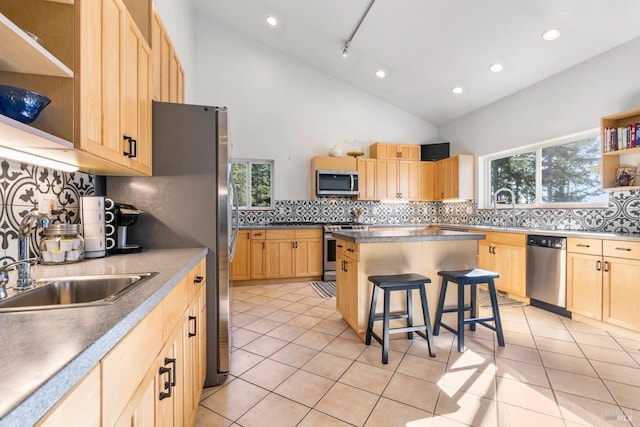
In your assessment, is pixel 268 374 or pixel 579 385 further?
pixel 268 374

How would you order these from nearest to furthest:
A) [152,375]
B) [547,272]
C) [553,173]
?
[152,375]
[547,272]
[553,173]

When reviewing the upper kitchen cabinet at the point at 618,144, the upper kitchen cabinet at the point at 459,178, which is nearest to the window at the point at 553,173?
the upper kitchen cabinet at the point at 618,144

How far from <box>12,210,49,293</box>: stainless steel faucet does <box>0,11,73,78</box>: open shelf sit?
551mm

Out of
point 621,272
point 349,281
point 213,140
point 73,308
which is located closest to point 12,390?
point 73,308

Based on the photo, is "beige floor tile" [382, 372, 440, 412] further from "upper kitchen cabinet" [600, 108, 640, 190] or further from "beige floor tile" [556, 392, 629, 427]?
"upper kitchen cabinet" [600, 108, 640, 190]

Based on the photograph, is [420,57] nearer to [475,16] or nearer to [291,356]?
[475,16]

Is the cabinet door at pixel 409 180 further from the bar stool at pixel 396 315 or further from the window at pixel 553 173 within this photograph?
the bar stool at pixel 396 315

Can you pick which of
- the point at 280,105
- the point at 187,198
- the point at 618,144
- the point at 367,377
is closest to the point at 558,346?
the point at 367,377

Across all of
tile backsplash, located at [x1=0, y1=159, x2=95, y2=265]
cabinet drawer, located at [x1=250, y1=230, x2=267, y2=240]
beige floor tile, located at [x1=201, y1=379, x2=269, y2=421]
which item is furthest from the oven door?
tile backsplash, located at [x1=0, y1=159, x2=95, y2=265]

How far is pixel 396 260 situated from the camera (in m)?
2.56

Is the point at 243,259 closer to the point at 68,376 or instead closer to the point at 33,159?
the point at 33,159

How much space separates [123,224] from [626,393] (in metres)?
3.23

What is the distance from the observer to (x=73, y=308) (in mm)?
815

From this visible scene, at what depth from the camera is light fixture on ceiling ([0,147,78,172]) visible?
1147mm
